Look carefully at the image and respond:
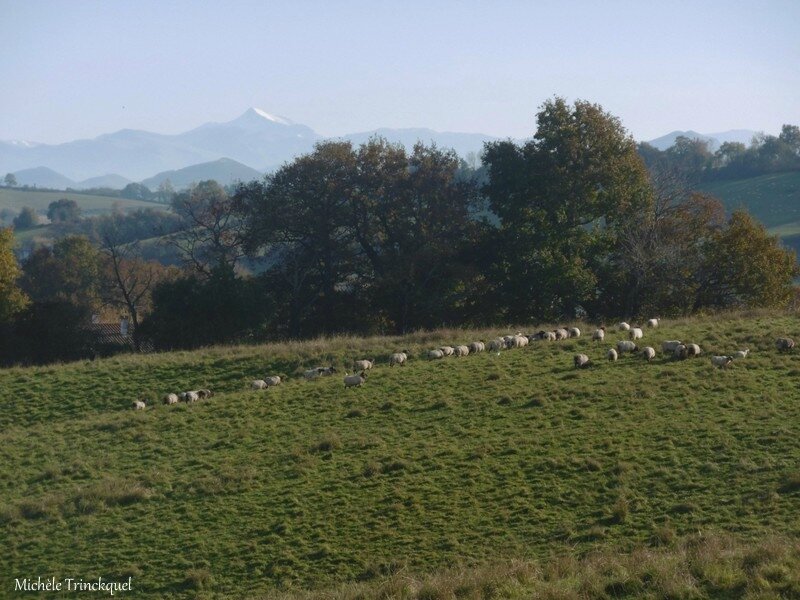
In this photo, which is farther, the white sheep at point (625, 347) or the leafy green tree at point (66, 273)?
the leafy green tree at point (66, 273)

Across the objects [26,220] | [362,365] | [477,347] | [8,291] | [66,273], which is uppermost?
[26,220]

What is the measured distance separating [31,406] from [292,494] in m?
16.5

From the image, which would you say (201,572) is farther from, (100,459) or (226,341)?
(226,341)


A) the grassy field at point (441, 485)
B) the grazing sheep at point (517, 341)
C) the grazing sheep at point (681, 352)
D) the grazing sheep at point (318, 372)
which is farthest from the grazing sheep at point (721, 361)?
the grazing sheep at point (318, 372)

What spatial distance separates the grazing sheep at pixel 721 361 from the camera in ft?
87.0

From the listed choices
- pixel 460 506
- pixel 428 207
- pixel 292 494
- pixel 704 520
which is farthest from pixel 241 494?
pixel 428 207

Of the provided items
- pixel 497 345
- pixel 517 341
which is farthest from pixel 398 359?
pixel 517 341

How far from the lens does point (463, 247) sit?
5425cm

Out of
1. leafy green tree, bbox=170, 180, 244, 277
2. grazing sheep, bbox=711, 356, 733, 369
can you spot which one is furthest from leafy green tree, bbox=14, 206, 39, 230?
grazing sheep, bbox=711, 356, 733, 369

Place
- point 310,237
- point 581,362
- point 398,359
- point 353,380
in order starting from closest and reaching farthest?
point 581,362
point 353,380
point 398,359
point 310,237

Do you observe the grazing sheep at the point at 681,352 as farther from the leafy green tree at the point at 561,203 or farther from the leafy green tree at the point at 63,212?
the leafy green tree at the point at 63,212

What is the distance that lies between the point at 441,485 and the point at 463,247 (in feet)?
117

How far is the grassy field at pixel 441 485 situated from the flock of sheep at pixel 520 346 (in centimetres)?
62

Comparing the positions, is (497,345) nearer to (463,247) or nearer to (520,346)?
(520,346)
